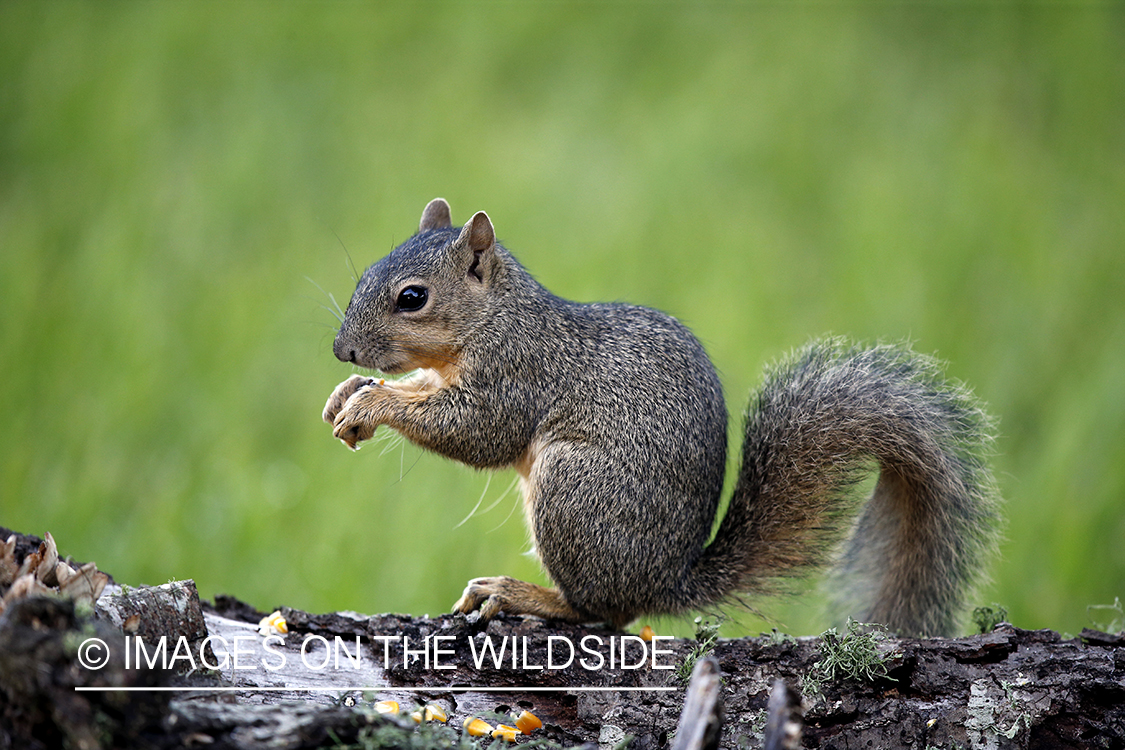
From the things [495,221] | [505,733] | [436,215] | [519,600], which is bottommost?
[505,733]

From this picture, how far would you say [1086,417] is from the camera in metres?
3.69

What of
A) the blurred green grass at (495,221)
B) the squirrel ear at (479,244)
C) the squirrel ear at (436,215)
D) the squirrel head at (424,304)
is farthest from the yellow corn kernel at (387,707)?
the squirrel ear at (436,215)

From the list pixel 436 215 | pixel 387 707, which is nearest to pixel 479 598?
pixel 387 707

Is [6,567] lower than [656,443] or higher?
lower

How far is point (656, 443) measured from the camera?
2057 millimetres

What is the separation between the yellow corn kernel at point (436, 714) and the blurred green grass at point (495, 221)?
3.73 ft

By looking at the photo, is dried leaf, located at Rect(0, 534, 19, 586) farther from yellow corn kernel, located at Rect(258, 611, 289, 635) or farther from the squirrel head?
the squirrel head

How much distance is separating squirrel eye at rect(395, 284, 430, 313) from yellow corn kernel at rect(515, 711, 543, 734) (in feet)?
3.32

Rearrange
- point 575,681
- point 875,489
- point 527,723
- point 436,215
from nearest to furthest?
point 527,723, point 575,681, point 875,489, point 436,215

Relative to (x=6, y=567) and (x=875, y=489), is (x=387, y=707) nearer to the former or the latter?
(x=6, y=567)

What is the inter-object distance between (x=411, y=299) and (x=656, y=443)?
2.28ft

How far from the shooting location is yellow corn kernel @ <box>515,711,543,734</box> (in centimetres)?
158

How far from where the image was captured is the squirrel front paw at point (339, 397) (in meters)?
2.29

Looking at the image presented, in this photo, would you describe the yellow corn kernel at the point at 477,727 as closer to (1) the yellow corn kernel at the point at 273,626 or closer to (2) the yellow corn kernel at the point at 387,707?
(2) the yellow corn kernel at the point at 387,707
